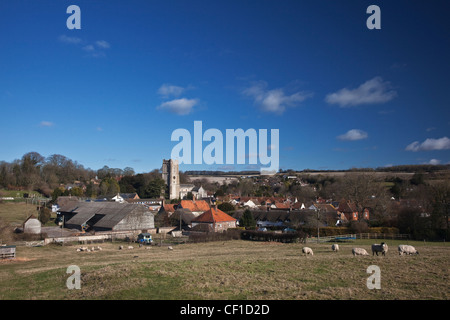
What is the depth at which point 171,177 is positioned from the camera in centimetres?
11681

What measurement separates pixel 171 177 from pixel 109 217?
65.7m

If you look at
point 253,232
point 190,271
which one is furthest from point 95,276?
point 253,232

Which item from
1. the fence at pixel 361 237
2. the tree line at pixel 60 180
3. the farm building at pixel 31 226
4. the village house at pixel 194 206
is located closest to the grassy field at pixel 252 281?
the fence at pixel 361 237

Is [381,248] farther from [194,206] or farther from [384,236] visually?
[194,206]

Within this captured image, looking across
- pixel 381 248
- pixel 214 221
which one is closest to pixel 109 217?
pixel 214 221

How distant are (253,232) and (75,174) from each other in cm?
9989

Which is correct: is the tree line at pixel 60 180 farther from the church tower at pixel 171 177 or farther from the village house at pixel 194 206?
the village house at pixel 194 206

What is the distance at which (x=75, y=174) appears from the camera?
119688mm

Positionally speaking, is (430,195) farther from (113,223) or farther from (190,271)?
(113,223)

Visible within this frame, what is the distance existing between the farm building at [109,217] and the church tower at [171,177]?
188ft

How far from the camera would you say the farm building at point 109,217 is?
4975 centimetres

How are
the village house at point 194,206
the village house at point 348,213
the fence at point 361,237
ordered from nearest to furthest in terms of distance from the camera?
the fence at point 361,237
the village house at point 348,213
the village house at point 194,206

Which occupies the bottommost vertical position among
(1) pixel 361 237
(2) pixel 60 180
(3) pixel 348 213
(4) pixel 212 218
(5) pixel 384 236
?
(1) pixel 361 237

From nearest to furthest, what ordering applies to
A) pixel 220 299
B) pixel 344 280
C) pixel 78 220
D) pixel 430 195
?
pixel 220 299
pixel 344 280
pixel 430 195
pixel 78 220
